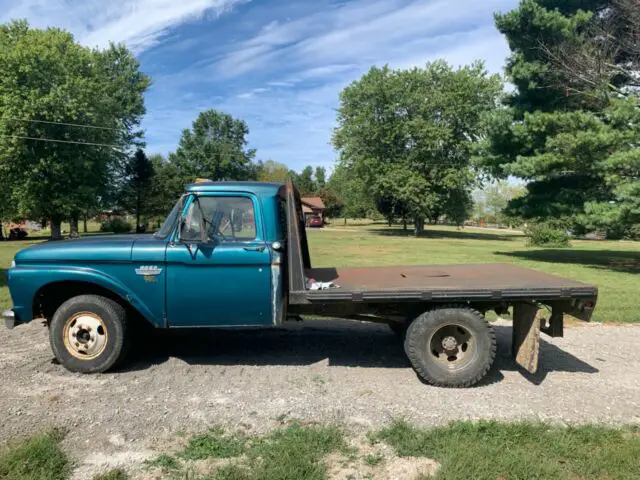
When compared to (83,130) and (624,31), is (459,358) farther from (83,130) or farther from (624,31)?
(83,130)

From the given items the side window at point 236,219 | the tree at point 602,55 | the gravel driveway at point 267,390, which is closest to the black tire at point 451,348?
the gravel driveway at point 267,390

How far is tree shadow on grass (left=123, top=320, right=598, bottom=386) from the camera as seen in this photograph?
5.78 m

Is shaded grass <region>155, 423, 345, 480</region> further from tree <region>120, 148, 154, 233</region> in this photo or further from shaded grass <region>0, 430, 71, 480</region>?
tree <region>120, 148, 154, 233</region>

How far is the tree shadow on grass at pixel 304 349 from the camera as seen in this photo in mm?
5777

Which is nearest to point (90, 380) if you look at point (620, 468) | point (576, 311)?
point (620, 468)

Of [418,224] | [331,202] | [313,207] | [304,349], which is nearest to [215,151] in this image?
[313,207]

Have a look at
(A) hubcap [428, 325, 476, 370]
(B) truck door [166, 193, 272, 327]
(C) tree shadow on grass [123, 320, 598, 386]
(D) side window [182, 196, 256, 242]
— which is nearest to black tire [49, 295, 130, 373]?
(C) tree shadow on grass [123, 320, 598, 386]

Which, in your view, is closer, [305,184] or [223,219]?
[223,219]

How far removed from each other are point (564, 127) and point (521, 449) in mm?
15328

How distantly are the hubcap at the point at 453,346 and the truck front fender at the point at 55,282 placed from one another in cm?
300

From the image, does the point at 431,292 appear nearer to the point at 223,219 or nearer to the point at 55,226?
the point at 223,219

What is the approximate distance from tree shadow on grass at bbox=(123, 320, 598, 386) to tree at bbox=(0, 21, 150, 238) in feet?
105

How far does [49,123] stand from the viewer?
33.2 meters

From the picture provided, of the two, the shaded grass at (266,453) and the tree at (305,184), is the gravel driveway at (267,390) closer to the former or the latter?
the shaded grass at (266,453)
